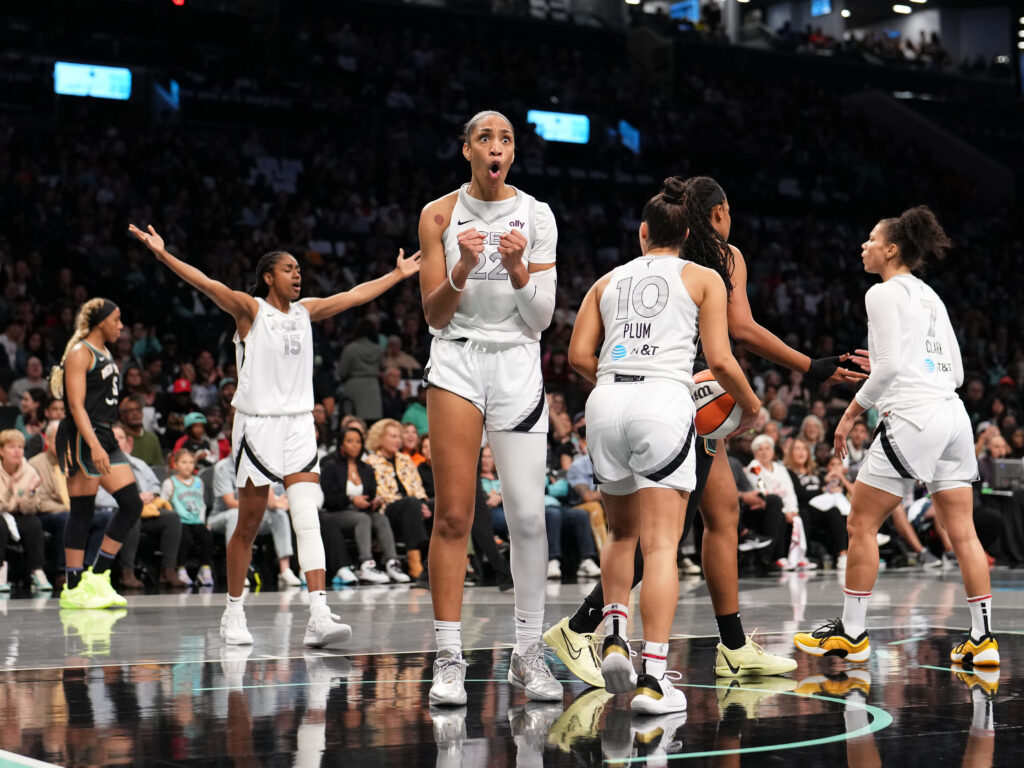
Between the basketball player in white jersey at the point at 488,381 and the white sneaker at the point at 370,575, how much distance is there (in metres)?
6.15

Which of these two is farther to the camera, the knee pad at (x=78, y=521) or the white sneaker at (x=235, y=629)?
the knee pad at (x=78, y=521)

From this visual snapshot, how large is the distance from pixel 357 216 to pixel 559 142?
728cm

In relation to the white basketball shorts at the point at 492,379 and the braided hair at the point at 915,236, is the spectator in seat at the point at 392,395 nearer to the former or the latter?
the braided hair at the point at 915,236

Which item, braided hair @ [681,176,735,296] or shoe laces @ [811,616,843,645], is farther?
shoe laces @ [811,616,843,645]

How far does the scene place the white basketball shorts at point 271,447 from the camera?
6168 mm

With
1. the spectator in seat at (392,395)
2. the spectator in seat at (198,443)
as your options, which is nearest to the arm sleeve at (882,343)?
the spectator in seat at (198,443)

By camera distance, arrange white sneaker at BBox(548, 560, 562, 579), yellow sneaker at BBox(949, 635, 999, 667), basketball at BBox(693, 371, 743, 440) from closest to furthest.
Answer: basketball at BBox(693, 371, 743, 440) < yellow sneaker at BBox(949, 635, 999, 667) < white sneaker at BBox(548, 560, 562, 579)

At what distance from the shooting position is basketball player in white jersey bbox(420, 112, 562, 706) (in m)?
4.27

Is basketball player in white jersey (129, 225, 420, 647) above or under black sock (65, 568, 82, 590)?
above

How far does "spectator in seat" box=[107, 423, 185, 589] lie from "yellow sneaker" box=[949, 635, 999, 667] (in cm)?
666

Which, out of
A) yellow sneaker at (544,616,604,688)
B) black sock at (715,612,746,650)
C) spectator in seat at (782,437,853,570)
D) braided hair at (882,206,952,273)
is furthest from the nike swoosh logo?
spectator in seat at (782,437,853,570)

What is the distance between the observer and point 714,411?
460cm

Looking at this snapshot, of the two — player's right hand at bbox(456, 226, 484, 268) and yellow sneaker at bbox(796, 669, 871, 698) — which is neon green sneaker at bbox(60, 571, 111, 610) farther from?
player's right hand at bbox(456, 226, 484, 268)

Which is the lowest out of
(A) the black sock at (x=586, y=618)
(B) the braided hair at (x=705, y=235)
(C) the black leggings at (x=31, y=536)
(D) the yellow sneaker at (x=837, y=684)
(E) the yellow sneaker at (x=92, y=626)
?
(D) the yellow sneaker at (x=837, y=684)
